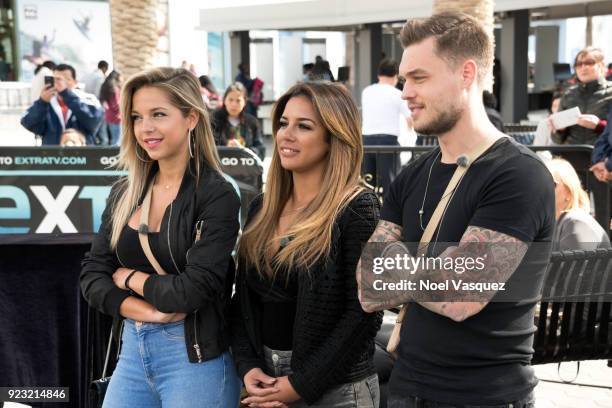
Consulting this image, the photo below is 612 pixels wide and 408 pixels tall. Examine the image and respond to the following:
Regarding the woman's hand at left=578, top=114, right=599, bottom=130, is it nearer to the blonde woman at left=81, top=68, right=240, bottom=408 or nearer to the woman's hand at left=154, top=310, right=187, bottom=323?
the blonde woman at left=81, top=68, right=240, bottom=408

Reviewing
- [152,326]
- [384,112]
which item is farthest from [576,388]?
[384,112]

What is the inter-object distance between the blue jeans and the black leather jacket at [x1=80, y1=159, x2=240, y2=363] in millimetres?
45

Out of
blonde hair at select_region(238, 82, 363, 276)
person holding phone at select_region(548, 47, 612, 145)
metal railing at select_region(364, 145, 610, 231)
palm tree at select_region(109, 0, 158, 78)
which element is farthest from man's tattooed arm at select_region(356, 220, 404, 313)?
palm tree at select_region(109, 0, 158, 78)

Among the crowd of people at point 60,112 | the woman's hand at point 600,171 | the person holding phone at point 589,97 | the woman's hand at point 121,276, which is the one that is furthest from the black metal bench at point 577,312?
the crowd of people at point 60,112

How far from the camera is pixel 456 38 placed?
232cm

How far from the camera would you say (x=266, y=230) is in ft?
9.64

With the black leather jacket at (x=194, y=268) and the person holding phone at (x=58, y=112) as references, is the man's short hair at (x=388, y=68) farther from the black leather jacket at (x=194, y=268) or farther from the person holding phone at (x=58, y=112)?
the black leather jacket at (x=194, y=268)

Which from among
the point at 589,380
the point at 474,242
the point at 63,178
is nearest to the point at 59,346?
the point at 474,242

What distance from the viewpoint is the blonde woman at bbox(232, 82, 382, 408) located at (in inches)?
106

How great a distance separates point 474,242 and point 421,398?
1.61 ft

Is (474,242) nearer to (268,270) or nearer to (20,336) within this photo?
(268,270)

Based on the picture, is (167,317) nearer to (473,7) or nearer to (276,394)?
(276,394)

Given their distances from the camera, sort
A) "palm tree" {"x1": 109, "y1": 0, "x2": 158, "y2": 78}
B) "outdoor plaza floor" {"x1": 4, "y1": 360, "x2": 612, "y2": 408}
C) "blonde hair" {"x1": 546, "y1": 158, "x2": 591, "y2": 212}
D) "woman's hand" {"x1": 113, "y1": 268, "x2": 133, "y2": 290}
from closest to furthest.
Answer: "woman's hand" {"x1": 113, "y1": 268, "x2": 133, "y2": 290} → "blonde hair" {"x1": 546, "y1": 158, "x2": 591, "y2": 212} → "outdoor plaza floor" {"x1": 4, "y1": 360, "x2": 612, "y2": 408} → "palm tree" {"x1": 109, "y1": 0, "x2": 158, "y2": 78}

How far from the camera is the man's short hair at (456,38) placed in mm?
2324
